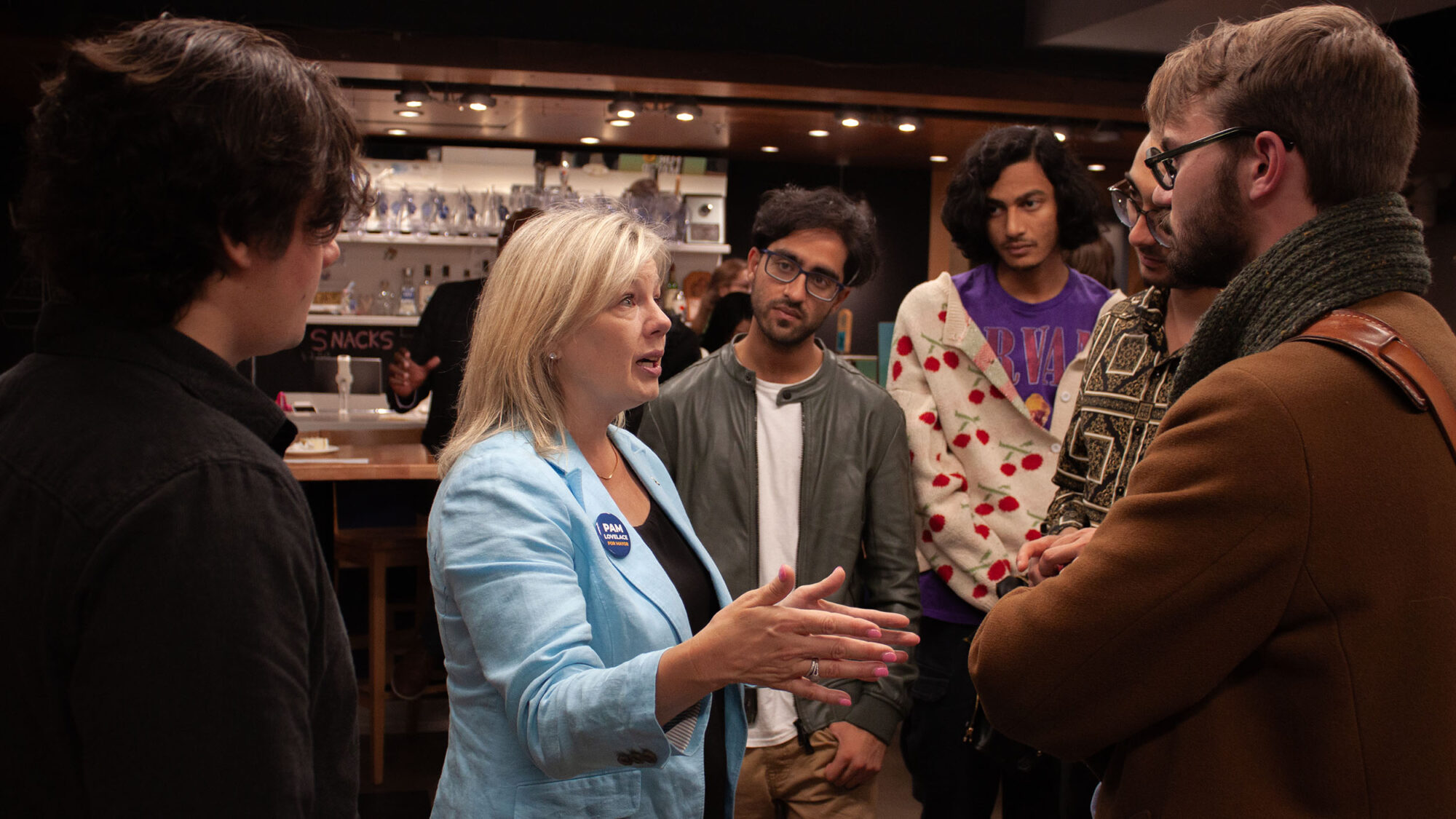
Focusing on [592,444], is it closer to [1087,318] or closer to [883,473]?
[883,473]

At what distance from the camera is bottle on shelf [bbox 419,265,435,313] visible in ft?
27.2

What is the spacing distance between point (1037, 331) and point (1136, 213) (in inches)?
27.9

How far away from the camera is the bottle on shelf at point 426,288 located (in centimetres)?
829

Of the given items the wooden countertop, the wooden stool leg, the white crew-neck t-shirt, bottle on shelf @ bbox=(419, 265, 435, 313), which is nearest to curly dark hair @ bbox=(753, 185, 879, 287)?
the white crew-neck t-shirt

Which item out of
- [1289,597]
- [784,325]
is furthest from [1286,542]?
[784,325]

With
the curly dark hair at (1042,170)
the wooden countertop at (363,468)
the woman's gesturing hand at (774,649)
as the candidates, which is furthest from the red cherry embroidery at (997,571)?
the wooden countertop at (363,468)

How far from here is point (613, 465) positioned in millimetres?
1798

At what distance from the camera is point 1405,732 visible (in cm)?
106

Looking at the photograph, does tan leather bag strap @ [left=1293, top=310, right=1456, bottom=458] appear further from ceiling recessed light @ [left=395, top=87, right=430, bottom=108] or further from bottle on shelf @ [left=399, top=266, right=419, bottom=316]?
bottle on shelf @ [left=399, top=266, right=419, bottom=316]

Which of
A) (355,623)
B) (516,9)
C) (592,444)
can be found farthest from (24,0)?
(592,444)

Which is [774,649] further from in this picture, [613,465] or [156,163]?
[156,163]

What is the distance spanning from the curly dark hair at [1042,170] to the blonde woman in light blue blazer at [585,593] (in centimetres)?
113

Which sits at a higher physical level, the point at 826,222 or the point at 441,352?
the point at 826,222

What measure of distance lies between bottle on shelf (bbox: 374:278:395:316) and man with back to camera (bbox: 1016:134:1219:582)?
23.3 feet
